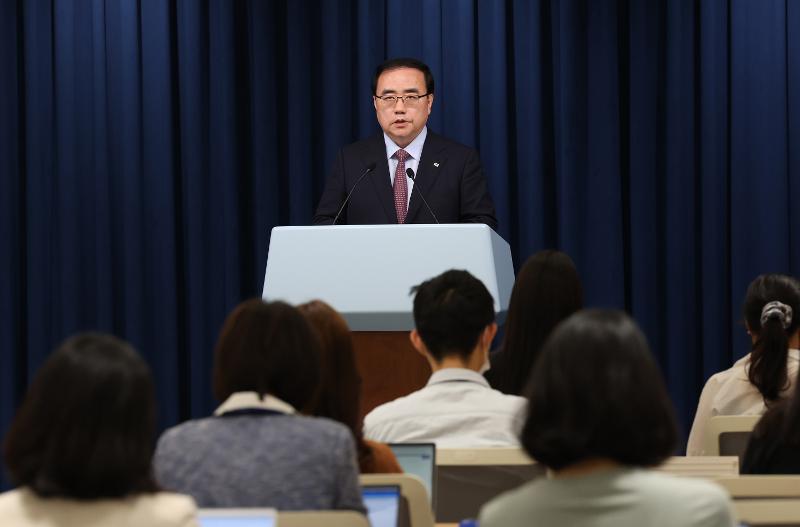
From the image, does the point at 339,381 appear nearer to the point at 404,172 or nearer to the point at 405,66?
the point at 404,172

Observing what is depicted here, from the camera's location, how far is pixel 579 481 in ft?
4.98

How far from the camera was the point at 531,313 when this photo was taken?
3.22 m

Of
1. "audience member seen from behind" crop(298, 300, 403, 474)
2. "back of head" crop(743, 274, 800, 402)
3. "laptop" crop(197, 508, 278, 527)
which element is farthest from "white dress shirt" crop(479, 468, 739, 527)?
"back of head" crop(743, 274, 800, 402)

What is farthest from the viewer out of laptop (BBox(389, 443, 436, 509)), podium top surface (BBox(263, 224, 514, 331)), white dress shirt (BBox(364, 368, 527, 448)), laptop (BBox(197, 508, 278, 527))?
podium top surface (BBox(263, 224, 514, 331))

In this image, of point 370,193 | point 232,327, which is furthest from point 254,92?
point 232,327

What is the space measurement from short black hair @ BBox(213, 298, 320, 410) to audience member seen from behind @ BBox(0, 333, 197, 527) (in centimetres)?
46

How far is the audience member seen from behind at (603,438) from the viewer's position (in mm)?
1471

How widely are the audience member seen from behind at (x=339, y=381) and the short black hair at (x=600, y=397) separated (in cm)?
85

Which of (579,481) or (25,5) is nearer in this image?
(579,481)

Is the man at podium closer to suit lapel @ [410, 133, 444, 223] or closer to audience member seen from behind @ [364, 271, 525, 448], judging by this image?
suit lapel @ [410, 133, 444, 223]

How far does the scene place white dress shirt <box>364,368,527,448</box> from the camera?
267 centimetres

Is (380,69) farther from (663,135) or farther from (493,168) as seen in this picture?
(663,135)

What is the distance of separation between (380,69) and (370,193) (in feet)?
1.83

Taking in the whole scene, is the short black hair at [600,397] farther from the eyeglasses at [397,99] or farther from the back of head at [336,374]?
the eyeglasses at [397,99]
